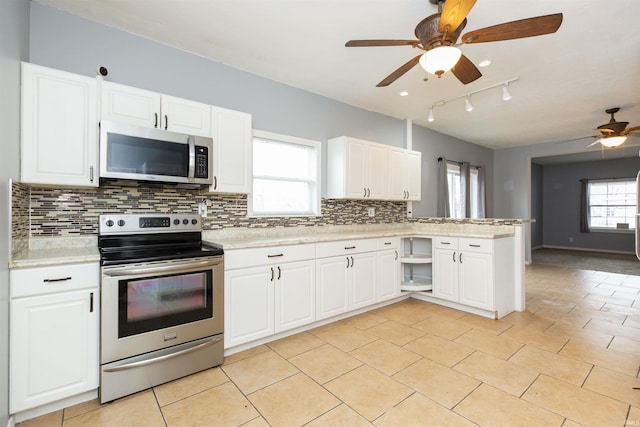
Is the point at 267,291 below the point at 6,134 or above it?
below

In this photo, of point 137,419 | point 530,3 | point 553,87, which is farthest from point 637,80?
point 137,419

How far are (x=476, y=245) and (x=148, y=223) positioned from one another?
3331 mm

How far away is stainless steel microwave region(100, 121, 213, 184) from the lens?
2.17 meters

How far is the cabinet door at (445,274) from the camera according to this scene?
3.76 metres

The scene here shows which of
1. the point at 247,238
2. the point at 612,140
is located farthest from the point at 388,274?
the point at 612,140

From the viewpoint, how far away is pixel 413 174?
4672mm

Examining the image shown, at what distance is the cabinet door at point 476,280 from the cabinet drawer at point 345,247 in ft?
3.55

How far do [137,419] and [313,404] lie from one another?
1018 mm

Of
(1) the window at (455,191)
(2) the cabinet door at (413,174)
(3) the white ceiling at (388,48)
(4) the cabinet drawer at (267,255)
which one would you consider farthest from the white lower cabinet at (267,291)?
(1) the window at (455,191)

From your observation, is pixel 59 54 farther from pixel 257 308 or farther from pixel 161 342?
pixel 257 308

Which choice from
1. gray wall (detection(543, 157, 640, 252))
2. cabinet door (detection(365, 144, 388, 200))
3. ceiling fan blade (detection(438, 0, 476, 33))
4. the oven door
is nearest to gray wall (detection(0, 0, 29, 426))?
the oven door

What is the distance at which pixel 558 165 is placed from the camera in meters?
9.46

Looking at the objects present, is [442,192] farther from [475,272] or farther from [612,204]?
[612,204]

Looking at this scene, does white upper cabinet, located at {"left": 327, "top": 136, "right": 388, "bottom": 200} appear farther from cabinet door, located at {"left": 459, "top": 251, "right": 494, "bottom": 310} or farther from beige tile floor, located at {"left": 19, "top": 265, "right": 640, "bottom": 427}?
beige tile floor, located at {"left": 19, "top": 265, "right": 640, "bottom": 427}
